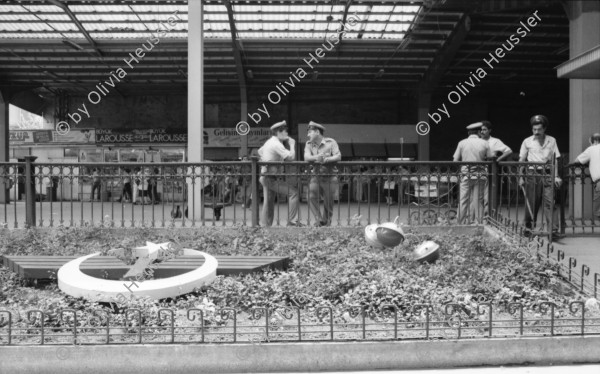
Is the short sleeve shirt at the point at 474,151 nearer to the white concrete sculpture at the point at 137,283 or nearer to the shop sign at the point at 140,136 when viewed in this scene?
the white concrete sculpture at the point at 137,283

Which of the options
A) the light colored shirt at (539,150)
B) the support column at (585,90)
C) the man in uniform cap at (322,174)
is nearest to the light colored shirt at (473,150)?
the light colored shirt at (539,150)

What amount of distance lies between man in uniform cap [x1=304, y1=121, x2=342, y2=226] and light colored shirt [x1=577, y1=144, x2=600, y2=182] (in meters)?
4.33

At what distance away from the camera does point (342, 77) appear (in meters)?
26.9

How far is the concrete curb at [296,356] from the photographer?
453cm

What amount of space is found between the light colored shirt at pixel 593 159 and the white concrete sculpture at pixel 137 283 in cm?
719

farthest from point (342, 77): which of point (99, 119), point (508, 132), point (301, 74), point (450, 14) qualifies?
point (99, 119)

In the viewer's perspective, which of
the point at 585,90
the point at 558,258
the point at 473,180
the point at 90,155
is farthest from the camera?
the point at 90,155

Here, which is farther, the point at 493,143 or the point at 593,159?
the point at 493,143

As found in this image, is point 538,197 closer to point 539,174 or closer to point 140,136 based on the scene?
point 539,174

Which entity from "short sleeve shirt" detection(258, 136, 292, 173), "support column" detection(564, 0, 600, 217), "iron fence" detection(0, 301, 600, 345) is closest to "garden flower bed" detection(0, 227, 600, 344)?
"iron fence" detection(0, 301, 600, 345)

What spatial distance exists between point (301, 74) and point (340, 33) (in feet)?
16.0

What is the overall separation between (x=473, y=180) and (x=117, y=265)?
20.0ft

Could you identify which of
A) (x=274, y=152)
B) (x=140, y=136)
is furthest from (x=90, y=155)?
(x=274, y=152)

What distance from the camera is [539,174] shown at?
30.8 feet
